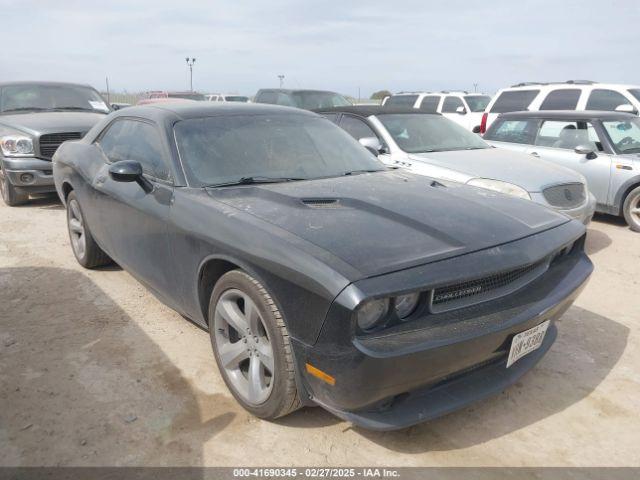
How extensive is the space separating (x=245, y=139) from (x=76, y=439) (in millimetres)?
2019

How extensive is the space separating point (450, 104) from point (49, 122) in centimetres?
1114

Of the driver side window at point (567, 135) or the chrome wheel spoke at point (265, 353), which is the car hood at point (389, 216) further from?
the driver side window at point (567, 135)

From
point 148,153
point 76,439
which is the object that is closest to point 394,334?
point 76,439

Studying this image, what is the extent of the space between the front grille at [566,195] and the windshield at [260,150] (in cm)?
228

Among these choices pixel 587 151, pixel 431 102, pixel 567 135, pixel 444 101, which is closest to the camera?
pixel 587 151

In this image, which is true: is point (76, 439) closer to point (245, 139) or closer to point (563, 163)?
point (245, 139)

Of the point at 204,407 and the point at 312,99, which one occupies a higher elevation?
the point at 312,99

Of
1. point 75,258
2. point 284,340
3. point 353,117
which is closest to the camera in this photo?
point 284,340

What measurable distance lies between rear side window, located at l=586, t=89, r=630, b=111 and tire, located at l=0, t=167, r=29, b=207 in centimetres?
955

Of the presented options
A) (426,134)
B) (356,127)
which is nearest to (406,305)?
(426,134)

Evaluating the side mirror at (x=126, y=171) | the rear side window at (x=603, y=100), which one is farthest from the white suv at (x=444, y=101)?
the side mirror at (x=126, y=171)

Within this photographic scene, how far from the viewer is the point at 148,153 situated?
363cm

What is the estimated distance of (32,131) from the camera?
727cm

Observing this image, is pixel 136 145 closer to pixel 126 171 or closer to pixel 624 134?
pixel 126 171
